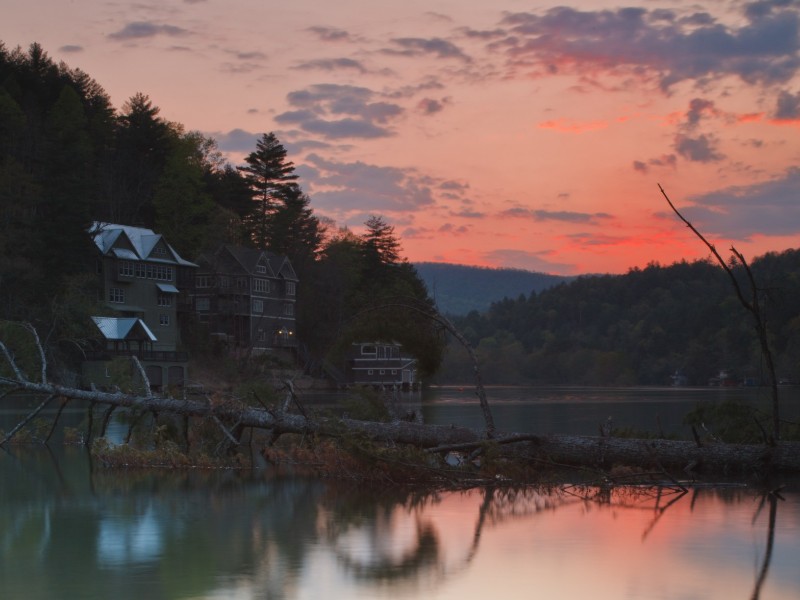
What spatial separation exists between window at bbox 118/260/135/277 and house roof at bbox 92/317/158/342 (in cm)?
640

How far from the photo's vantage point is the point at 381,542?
42.4 ft

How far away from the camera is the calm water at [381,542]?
10.2 m

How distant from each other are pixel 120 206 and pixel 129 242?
1609 cm

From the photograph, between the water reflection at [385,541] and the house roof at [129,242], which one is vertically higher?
the house roof at [129,242]

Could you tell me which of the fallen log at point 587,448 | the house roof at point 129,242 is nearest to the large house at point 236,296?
the house roof at point 129,242

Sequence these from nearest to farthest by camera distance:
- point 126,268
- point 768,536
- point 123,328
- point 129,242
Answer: point 768,536
point 123,328
point 126,268
point 129,242

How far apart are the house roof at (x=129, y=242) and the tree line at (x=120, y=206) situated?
173 centimetres

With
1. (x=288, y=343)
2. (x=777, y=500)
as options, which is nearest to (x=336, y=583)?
(x=777, y=500)

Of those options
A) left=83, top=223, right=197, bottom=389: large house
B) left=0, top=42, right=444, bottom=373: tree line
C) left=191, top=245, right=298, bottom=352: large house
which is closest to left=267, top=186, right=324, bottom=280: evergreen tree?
left=0, top=42, right=444, bottom=373: tree line

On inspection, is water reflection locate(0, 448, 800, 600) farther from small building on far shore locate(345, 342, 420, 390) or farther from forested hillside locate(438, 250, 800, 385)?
forested hillside locate(438, 250, 800, 385)

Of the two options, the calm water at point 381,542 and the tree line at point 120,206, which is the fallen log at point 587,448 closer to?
the calm water at point 381,542

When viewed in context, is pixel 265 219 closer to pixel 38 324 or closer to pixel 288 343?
pixel 288 343

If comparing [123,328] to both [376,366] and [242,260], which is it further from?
[376,366]

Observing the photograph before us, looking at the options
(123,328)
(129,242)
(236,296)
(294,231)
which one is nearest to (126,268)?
(129,242)
